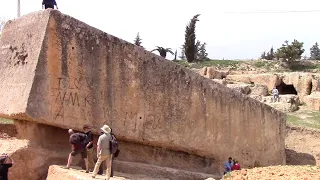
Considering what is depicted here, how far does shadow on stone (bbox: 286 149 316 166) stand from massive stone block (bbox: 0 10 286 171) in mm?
5088

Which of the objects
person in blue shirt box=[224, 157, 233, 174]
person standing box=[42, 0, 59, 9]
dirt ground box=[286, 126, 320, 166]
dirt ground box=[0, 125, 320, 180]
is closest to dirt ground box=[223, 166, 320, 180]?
dirt ground box=[0, 125, 320, 180]

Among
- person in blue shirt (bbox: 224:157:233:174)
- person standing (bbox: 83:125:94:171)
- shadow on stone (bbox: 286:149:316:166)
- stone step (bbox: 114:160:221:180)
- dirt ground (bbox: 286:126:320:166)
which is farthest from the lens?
dirt ground (bbox: 286:126:320:166)

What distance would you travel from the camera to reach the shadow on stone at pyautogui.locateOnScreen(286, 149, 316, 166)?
1650 cm

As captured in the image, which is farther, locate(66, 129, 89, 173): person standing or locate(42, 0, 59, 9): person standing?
locate(42, 0, 59, 9): person standing

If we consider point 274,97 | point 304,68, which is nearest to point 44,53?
point 274,97

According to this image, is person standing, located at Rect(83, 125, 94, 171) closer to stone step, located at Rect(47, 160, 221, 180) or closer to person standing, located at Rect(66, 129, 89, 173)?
person standing, located at Rect(66, 129, 89, 173)

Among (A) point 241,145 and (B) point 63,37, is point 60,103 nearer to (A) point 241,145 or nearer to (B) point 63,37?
(B) point 63,37

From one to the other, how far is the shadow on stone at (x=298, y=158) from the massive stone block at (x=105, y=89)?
5088 mm

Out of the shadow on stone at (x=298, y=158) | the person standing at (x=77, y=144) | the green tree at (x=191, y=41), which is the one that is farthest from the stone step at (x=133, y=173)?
the green tree at (x=191, y=41)

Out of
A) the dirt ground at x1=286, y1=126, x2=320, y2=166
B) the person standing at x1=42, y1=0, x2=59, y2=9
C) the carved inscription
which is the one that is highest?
the person standing at x1=42, y1=0, x2=59, y2=9

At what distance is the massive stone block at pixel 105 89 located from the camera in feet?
27.6

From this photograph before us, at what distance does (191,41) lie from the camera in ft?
146

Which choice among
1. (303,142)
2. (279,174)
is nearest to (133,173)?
(279,174)

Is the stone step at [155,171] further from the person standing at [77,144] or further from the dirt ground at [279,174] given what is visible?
the dirt ground at [279,174]
